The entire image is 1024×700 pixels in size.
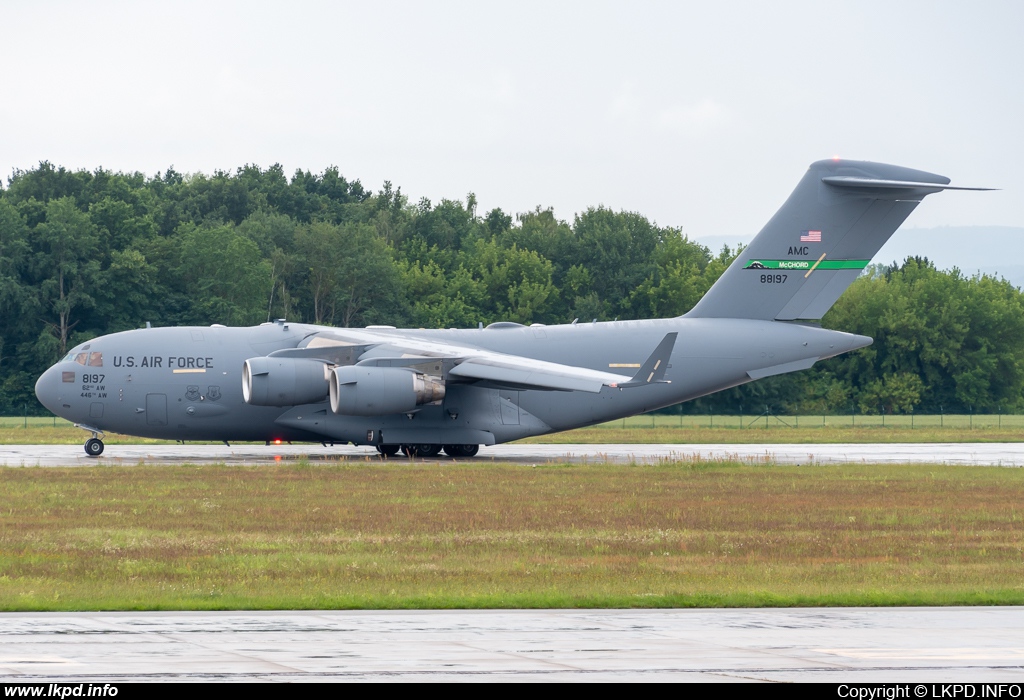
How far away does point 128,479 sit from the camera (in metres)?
26.4

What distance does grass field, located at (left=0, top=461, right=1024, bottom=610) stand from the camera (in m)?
13.5

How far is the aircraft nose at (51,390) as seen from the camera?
108 ft

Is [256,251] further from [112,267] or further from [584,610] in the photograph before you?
[584,610]

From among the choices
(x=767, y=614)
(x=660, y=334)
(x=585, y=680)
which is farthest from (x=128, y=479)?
(x=585, y=680)

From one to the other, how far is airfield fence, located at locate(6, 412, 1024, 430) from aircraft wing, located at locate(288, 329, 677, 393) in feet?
77.4

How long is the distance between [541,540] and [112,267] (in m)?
56.0

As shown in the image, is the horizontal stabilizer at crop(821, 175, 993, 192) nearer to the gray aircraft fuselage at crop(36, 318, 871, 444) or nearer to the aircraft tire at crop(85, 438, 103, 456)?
the gray aircraft fuselage at crop(36, 318, 871, 444)

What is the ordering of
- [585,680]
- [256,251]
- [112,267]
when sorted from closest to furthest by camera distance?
[585,680] < [112,267] < [256,251]

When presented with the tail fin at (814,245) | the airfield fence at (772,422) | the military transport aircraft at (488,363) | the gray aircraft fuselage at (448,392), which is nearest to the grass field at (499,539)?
the military transport aircraft at (488,363)

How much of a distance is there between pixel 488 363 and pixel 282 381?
4.87 m

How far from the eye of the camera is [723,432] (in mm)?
52562

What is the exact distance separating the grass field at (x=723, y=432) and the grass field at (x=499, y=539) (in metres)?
18.3

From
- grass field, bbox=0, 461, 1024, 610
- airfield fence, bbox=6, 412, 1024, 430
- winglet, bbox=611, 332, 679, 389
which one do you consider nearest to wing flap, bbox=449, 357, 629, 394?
winglet, bbox=611, 332, 679, 389

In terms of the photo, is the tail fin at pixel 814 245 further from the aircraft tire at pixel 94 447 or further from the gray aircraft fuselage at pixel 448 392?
the aircraft tire at pixel 94 447
